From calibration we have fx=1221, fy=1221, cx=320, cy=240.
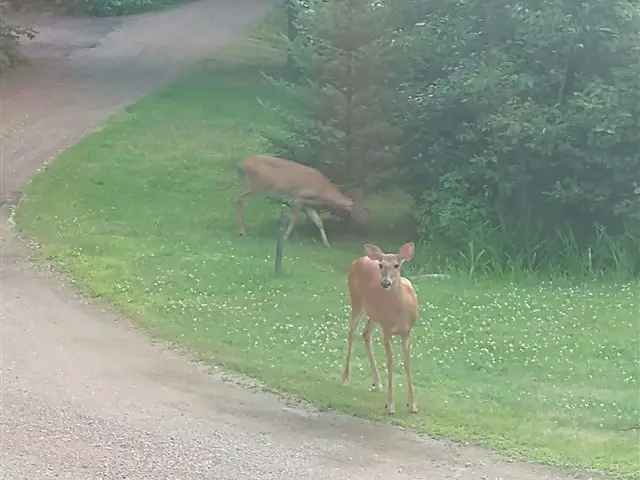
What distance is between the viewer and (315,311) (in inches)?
460

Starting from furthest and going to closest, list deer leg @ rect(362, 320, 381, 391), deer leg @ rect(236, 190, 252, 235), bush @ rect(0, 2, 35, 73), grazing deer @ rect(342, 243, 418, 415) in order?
1. bush @ rect(0, 2, 35, 73)
2. deer leg @ rect(236, 190, 252, 235)
3. deer leg @ rect(362, 320, 381, 391)
4. grazing deer @ rect(342, 243, 418, 415)

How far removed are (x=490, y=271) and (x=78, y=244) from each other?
189 inches

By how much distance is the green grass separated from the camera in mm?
8867

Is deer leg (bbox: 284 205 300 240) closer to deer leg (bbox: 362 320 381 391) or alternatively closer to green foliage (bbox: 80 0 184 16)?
deer leg (bbox: 362 320 381 391)

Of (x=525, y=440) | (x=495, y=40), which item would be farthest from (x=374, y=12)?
(x=525, y=440)

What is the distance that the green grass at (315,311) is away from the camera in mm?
8867

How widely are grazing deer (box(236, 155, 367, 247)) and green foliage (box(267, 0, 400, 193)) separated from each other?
1.39 feet

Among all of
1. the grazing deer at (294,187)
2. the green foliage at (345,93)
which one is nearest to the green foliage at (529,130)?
the green foliage at (345,93)

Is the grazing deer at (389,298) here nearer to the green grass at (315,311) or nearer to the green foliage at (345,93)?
the green grass at (315,311)

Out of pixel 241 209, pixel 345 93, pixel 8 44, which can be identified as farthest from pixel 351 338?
pixel 8 44

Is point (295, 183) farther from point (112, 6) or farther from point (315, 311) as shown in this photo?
point (112, 6)

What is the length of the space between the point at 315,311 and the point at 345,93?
462cm

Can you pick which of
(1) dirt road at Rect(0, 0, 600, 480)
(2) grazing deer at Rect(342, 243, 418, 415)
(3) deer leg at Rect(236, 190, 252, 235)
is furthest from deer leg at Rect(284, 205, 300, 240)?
(2) grazing deer at Rect(342, 243, 418, 415)

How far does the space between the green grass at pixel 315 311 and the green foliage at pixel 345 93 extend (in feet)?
3.31
